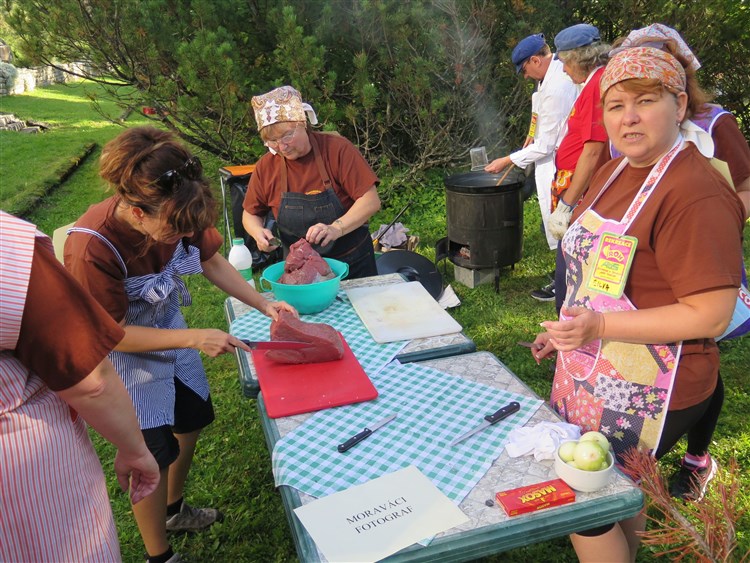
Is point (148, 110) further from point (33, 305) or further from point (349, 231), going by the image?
point (33, 305)

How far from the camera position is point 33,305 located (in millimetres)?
1238

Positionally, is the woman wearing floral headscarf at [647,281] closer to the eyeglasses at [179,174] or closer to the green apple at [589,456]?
the green apple at [589,456]

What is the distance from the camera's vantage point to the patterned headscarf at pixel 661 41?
1.99 metres

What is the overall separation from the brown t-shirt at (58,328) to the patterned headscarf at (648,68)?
5.71 feet

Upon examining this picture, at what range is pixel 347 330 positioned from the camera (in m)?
2.69

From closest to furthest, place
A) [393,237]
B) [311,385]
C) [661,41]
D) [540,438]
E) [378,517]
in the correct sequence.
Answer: [378,517] < [540,438] < [661,41] < [311,385] < [393,237]

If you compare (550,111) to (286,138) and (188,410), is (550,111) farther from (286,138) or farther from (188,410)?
(188,410)

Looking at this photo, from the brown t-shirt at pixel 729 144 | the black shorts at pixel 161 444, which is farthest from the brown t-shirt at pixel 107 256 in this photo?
the brown t-shirt at pixel 729 144

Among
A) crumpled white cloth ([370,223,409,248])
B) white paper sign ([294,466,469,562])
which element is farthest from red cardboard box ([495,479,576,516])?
crumpled white cloth ([370,223,409,248])

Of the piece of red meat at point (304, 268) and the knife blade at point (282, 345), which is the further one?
the piece of red meat at point (304, 268)

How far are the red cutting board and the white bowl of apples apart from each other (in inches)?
28.8

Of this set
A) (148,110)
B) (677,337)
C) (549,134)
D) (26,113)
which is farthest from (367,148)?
(26,113)

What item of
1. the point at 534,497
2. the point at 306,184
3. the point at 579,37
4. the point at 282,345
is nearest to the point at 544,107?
the point at 579,37

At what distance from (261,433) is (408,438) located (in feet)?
7.74
